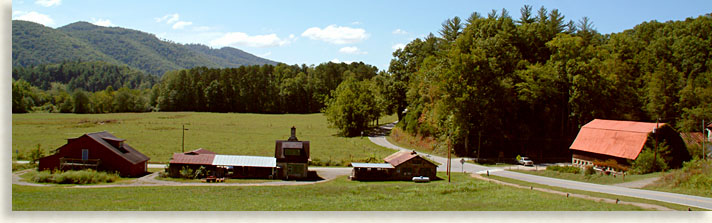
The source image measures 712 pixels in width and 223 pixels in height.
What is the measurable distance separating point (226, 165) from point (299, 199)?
7.75 metres

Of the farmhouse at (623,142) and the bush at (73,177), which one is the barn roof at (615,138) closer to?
the farmhouse at (623,142)

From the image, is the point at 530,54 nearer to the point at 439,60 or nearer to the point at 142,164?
the point at 439,60

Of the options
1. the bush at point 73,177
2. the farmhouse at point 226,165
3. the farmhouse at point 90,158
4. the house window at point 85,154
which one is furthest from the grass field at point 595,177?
the house window at point 85,154

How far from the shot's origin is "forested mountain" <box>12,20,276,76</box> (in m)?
31.4

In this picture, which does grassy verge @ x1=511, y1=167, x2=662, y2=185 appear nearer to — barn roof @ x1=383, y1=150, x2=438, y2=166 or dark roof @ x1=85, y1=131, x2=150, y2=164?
barn roof @ x1=383, y1=150, x2=438, y2=166

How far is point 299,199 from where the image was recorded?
14.8m

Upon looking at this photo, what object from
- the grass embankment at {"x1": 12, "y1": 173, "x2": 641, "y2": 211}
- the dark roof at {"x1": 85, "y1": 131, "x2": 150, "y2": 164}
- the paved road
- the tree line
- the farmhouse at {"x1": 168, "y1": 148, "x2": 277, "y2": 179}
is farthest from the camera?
the tree line

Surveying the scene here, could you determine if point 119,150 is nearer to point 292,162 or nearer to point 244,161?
point 244,161

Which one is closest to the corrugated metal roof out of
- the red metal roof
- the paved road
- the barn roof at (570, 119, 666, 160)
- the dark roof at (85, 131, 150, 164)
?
the red metal roof

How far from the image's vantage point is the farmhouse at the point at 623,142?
74.9ft

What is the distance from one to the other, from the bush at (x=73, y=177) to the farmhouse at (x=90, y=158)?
45.0 inches

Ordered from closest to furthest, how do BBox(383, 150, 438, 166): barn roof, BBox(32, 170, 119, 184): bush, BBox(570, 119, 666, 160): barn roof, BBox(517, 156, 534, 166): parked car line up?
BBox(32, 170, 119, 184): bush, BBox(383, 150, 438, 166): barn roof, BBox(570, 119, 666, 160): barn roof, BBox(517, 156, 534, 166): parked car

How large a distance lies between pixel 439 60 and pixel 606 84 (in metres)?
11.7

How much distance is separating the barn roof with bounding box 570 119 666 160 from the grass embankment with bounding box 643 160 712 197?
288 centimetres
